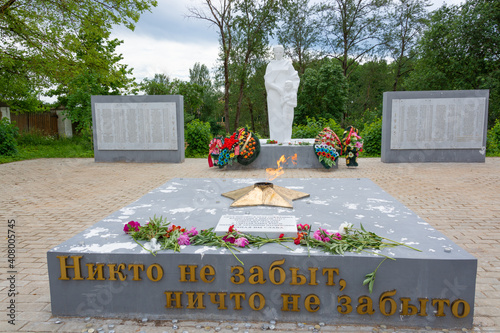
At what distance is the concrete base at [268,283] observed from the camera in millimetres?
2213

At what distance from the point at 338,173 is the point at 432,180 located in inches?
84.3

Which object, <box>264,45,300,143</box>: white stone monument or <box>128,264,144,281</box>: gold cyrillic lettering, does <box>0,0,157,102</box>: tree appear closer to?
<box>264,45,300,143</box>: white stone monument

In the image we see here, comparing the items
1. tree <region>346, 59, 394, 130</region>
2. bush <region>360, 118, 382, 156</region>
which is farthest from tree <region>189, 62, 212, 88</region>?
bush <region>360, 118, 382, 156</region>

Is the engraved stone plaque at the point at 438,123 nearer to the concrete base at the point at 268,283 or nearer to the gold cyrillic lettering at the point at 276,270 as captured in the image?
the concrete base at the point at 268,283

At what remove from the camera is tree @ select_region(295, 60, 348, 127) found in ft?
71.8

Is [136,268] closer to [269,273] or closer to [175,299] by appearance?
[175,299]

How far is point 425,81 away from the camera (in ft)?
64.2

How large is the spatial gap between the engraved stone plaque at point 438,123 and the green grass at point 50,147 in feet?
34.9

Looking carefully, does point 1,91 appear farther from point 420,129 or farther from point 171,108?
point 420,129

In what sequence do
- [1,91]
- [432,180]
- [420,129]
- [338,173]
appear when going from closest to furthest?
[432,180]
[338,173]
[420,129]
[1,91]

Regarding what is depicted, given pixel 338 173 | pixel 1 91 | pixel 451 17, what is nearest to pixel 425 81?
pixel 451 17

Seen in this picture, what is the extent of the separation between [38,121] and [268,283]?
958 inches

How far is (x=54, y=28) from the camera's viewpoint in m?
12.2

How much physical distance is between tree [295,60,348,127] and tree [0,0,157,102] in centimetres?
1171
